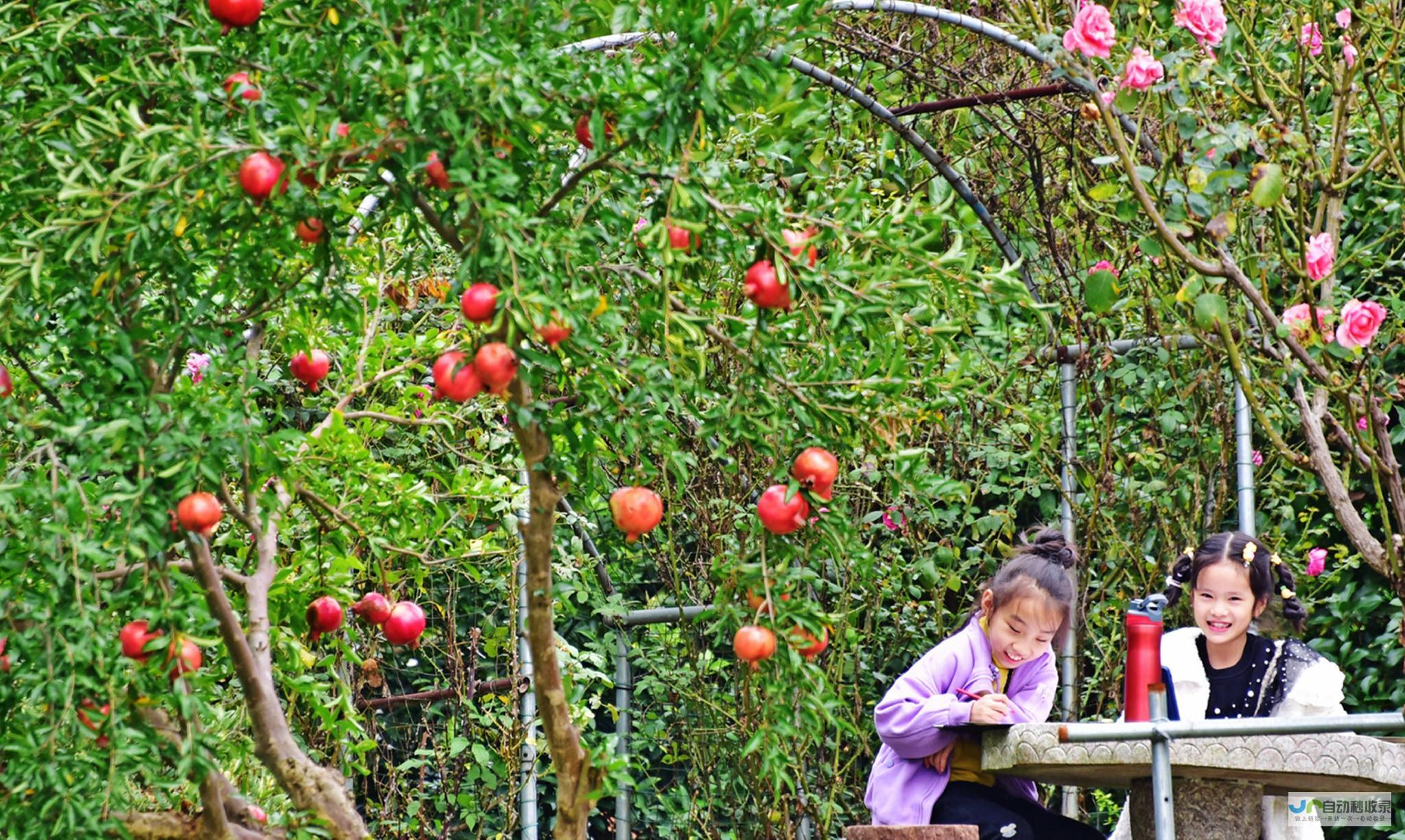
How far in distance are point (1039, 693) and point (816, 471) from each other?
1625mm

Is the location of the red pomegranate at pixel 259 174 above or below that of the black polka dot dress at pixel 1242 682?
above

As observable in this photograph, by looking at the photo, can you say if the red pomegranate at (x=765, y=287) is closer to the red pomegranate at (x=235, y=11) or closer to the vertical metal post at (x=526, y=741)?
the red pomegranate at (x=235, y=11)

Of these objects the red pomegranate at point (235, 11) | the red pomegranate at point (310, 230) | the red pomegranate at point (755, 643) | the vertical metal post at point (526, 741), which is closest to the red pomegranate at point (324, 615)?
the red pomegranate at point (310, 230)

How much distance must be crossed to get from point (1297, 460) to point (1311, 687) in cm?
62

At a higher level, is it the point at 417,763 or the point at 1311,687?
the point at 1311,687

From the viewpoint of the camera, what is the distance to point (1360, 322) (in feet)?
9.00

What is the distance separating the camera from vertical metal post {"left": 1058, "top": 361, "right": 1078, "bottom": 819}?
151 inches

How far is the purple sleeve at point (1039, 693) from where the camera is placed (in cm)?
315

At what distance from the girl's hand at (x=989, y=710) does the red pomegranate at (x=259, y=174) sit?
158 centimetres

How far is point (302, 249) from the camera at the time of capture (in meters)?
1.91

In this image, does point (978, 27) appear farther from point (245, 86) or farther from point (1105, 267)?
point (245, 86)

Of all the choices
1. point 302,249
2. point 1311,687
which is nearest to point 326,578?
point 302,249

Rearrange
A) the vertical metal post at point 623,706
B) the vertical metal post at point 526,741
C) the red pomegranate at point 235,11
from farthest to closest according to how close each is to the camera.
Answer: the vertical metal post at point 623,706, the vertical metal post at point 526,741, the red pomegranate at point 235,11

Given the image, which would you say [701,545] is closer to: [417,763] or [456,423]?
[456,423]
